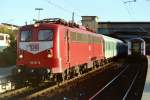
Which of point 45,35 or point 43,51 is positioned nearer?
point 43,51

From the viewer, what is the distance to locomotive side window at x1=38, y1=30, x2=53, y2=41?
60.1 ft

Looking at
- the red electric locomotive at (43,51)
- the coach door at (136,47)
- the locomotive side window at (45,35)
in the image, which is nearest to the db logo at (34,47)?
the red electric locomotive at (43,51)

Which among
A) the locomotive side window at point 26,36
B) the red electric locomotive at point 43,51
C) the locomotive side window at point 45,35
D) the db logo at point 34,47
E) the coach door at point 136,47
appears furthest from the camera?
the coach door at point 136,47

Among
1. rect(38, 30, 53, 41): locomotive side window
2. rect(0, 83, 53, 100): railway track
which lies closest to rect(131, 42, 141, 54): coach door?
rect(0, 83, 53, 100): railway track

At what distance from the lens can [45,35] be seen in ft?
60.4

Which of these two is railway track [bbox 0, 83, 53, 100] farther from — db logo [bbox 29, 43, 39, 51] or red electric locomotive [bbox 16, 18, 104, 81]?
db logo [bbox 29, 43, 39, 51]

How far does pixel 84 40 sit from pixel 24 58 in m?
6.90

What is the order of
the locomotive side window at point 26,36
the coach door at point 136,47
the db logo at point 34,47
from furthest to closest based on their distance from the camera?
the coach door at point 136,47 → the locomotive side window at point 26,36 → the db logo at point 34,47

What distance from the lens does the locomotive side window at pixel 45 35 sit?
1832 centimetres

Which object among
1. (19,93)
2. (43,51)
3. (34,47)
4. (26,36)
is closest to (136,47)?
(26,36)

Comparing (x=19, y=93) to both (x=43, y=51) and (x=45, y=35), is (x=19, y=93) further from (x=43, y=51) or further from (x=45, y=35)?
(x=45, y=35)

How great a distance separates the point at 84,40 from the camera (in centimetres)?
2453

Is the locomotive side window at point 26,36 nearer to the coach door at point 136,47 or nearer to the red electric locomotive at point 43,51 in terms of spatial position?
the red electric locomotive at point 43,51

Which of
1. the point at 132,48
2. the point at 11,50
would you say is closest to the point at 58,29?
the point at 11,50
